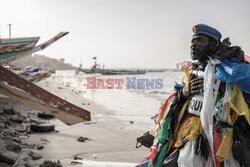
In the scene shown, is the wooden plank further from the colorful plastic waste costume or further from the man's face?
the man's face

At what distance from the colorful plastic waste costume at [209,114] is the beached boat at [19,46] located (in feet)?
16.1

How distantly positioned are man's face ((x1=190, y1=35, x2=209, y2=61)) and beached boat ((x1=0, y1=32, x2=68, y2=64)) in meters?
4.85

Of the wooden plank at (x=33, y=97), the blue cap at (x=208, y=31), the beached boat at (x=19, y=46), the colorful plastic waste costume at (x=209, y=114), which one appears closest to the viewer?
the colorful plastic waste costume at (x=209, y=114)

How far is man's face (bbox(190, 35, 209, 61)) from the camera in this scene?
200cm

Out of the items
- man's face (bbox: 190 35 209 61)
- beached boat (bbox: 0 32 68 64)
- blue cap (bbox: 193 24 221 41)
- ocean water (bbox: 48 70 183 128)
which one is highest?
beached boat (bbox: 0 32 68 64)

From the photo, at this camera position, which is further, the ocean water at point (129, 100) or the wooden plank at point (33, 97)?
the ocean water at point (129, 100)

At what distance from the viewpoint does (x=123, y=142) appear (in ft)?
17.0

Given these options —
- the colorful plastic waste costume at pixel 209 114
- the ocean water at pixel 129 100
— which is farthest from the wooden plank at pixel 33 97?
the ocean water at pixel 129 100

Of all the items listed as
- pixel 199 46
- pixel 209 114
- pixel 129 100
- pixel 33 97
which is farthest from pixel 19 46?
pixel 129 100

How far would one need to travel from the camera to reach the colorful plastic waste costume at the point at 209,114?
1.61 m

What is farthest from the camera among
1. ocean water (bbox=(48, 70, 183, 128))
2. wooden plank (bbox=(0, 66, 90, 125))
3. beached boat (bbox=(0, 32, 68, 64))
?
ocean water (bbox=(48, 70, 183, 128))

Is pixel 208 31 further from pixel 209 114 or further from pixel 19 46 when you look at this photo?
pixel 19 46

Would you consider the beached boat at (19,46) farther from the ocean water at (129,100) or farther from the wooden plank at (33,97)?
the ocean water at (129,100)

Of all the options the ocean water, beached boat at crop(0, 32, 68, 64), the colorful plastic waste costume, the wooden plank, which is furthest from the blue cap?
the ocean water
